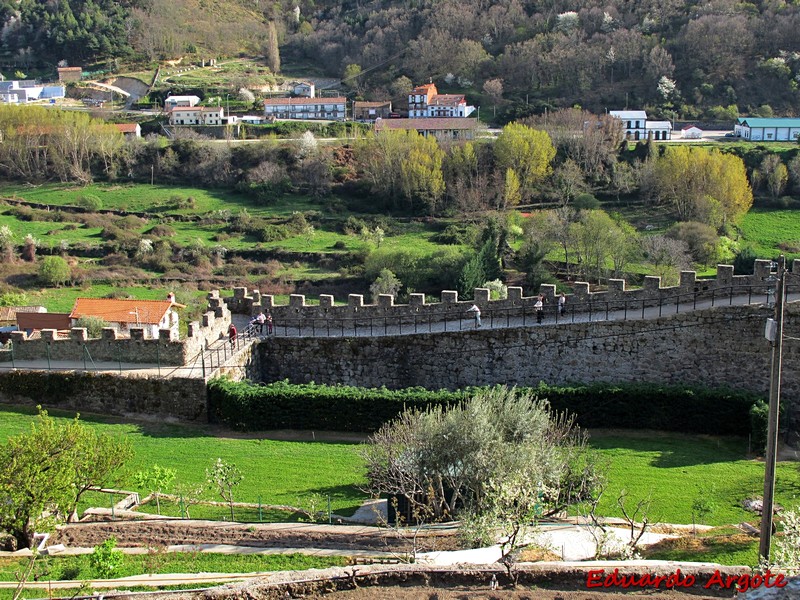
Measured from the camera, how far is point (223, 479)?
1997 centimetres

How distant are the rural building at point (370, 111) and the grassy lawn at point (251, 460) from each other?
3416 inches

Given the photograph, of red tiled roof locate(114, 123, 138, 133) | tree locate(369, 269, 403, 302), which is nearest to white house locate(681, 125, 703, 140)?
tree locate(369, 269, 403, 302)

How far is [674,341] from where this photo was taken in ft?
85.4

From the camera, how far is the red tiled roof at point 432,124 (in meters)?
93.6

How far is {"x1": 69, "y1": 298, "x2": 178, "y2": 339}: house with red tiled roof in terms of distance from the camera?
3394 centimetres

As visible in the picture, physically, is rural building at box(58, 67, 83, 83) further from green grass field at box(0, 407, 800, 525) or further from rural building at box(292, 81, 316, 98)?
green grass field at box(0, 407, 800, 525)

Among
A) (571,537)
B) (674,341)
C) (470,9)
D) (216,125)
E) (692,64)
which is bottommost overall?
(571,537)

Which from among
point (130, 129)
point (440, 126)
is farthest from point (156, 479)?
point (130, 129)

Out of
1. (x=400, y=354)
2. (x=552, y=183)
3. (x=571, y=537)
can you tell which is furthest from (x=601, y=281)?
(x=571, y=537)

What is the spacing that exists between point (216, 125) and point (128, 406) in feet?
264

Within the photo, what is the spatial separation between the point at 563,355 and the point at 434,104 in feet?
275

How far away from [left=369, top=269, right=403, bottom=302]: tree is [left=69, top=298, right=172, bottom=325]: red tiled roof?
22.3m

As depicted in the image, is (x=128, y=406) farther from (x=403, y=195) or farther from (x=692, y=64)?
(x=692, y=64)
